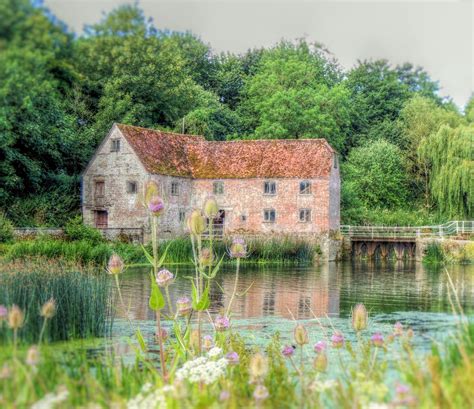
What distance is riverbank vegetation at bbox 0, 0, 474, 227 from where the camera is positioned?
32.8 metres

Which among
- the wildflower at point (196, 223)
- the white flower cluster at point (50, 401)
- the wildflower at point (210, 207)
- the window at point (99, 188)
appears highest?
the window at point (99, 188)

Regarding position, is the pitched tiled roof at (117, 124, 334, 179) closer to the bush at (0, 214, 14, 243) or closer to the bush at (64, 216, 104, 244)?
the bush at (64, 216, 104, 244)

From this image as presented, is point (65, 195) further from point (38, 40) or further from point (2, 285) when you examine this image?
point (38, 40)

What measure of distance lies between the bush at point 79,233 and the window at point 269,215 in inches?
435

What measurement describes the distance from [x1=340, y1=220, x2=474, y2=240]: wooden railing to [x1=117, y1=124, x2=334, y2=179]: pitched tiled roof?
475cm

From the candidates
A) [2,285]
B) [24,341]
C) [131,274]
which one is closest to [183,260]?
[131,274]

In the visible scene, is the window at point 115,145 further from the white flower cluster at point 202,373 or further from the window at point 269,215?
the white flower cluster at point 202,373

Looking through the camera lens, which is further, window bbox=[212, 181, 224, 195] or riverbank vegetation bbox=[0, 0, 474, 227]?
window bbox=[212, 181, 224, 195]

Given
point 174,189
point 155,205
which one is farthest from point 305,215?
point 155,205

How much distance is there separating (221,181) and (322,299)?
22.7m

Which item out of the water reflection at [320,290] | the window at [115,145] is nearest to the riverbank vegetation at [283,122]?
the window at [115,145]

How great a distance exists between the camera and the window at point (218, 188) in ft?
139

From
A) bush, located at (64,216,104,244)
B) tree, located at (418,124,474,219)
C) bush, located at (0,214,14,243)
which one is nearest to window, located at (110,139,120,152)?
bush, located at (64,216,104,244)

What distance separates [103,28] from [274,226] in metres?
35.1
